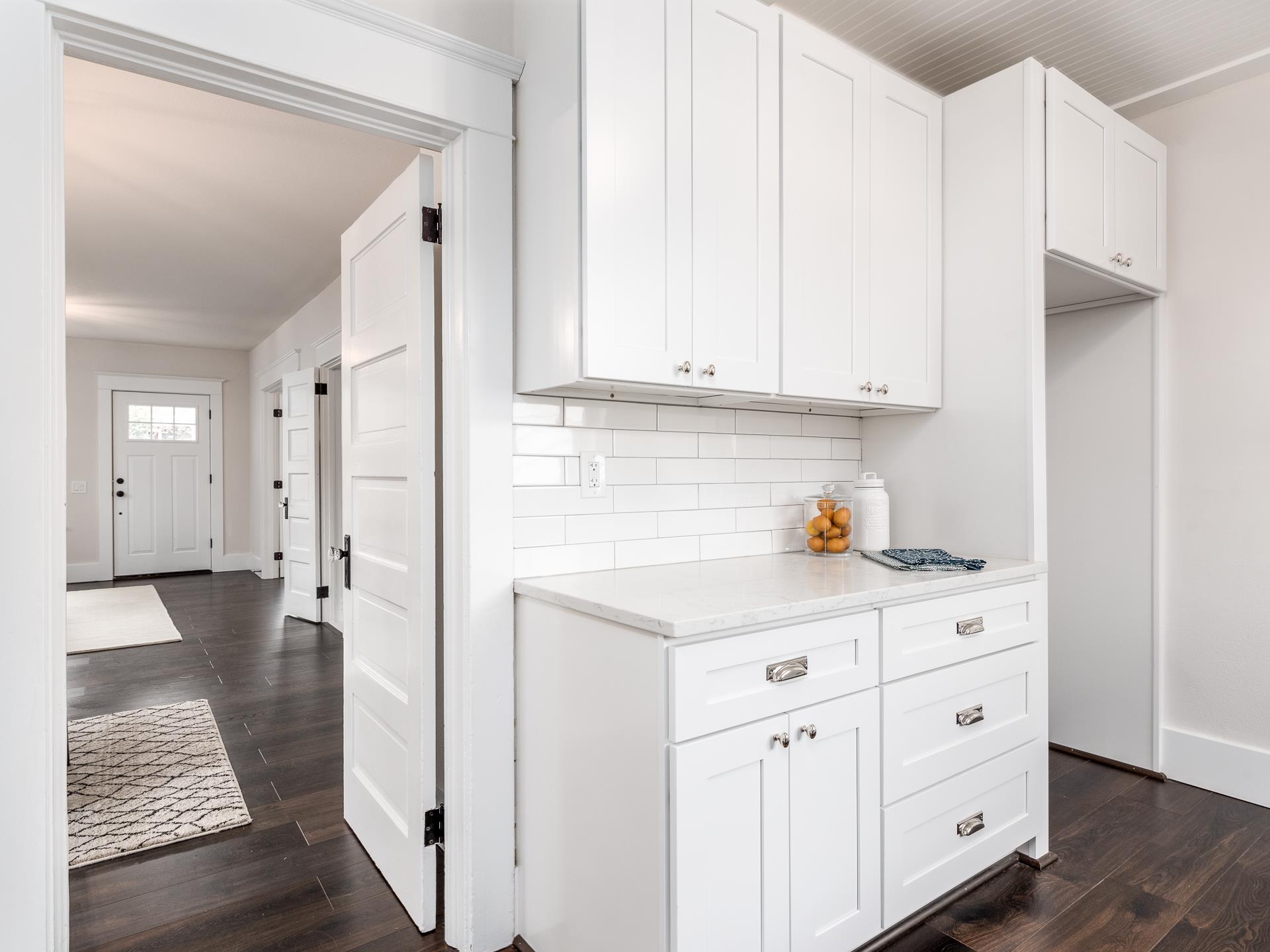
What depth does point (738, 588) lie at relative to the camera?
176 centimetres

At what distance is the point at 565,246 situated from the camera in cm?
171

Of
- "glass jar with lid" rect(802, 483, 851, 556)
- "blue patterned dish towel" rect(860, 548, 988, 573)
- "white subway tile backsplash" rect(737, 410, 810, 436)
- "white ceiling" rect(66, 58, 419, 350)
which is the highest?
"white ceiling" rect(66, 58, 419, 350)

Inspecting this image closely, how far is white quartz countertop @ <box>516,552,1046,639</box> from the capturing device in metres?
1.46

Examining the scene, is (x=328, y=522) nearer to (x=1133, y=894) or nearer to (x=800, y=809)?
(x=800, y=809)

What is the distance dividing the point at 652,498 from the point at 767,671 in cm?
79

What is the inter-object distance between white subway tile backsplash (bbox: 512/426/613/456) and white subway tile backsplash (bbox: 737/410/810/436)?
1.75 ft

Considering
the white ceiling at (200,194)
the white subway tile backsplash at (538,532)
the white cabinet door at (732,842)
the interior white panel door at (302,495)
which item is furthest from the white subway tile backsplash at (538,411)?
the interior white panel door at (302,495)

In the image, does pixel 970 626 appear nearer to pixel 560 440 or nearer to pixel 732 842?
pixel 732 842

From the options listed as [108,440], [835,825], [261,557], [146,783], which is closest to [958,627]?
[835,825]

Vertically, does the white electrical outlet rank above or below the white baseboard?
above

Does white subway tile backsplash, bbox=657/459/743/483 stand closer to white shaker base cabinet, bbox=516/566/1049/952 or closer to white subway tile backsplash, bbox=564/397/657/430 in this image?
white subway tile backsplash, bbox=564/397/657/430

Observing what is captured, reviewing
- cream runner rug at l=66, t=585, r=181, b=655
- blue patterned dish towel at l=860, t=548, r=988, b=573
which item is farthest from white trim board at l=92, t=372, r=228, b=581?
blue patterned dish towel at l=860, t=548, r=988, b=573

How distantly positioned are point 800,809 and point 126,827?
92.2 inches

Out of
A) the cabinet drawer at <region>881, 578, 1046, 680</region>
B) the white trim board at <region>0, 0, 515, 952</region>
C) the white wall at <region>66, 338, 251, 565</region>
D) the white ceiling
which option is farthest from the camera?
the white wall at <region>66, 338, 251, 565</region>
